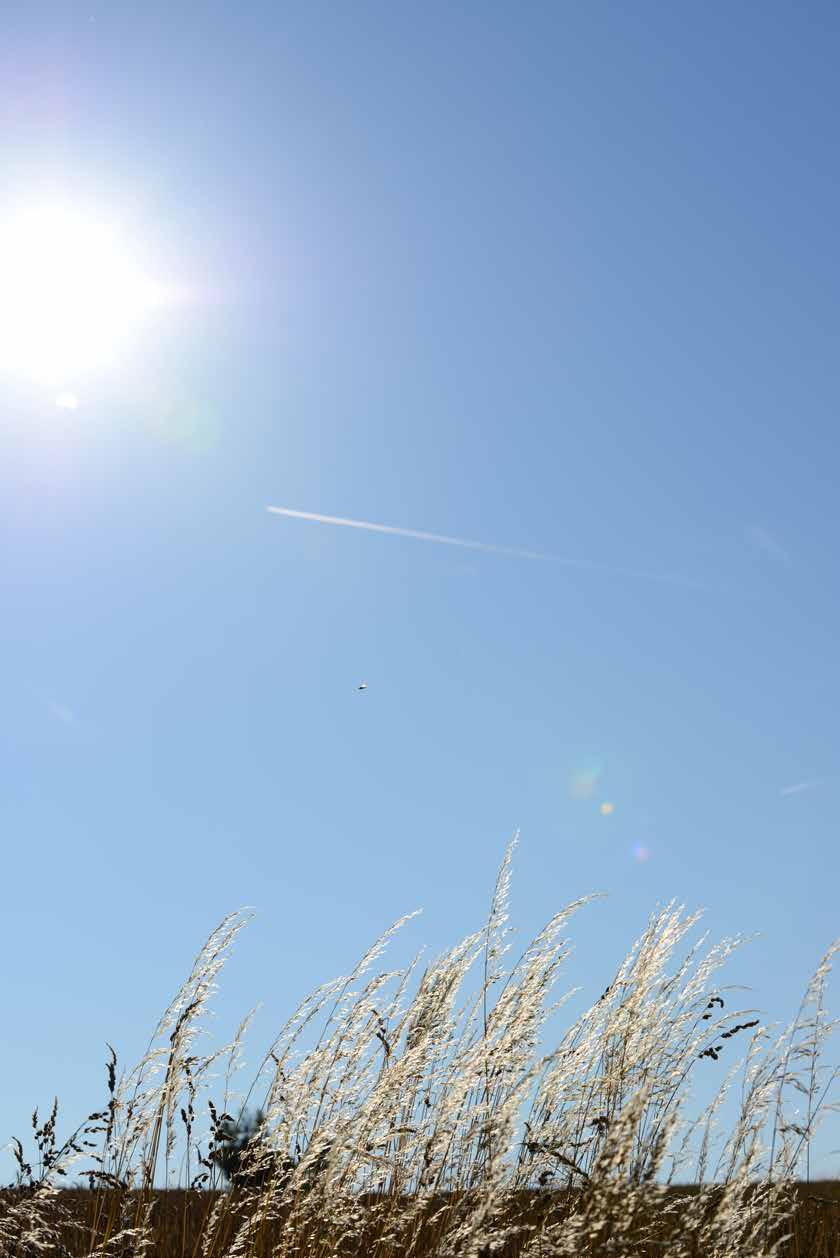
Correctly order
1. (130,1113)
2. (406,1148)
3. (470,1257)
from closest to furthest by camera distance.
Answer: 1. (470,1257)
2. (130,1113)
3. (406,1148)

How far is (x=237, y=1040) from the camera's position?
4.59 metres

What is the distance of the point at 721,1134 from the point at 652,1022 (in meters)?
0.59

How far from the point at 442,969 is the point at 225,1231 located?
55.6 inches

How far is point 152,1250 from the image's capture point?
4.74 m

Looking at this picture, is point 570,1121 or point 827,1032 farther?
point 827,1032

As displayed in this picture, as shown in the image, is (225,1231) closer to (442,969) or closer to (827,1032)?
(442,969)

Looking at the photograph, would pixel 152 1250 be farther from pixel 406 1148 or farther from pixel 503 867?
pixel 503 867

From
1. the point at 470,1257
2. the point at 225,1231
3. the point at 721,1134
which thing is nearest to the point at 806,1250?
the point at 721,1134

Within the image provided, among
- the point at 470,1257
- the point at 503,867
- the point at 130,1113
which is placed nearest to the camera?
the point at 470,1257

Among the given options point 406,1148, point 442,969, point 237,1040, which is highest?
point 442,969

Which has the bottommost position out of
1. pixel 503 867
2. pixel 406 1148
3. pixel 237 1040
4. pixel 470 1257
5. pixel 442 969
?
pixel 470 1257

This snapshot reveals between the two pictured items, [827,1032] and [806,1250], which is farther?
[806,1250]

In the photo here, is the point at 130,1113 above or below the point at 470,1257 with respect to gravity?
above

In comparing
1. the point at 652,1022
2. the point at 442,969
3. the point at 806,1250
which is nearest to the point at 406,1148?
the point at 442,969
